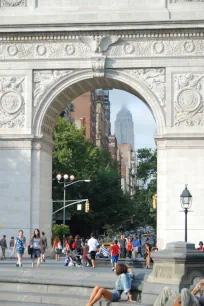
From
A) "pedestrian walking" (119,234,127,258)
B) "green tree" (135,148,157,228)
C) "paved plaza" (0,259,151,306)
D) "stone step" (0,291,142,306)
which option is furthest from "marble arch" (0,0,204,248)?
"green tree" (135,148,157,228)

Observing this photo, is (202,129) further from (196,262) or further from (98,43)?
(196,262)

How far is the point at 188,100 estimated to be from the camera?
41906 millimetres

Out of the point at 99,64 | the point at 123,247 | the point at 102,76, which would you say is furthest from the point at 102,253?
the point at 99,64

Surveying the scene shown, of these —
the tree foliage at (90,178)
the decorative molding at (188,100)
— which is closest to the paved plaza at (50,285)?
the decorative molding at (188,100)

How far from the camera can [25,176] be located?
141 ft

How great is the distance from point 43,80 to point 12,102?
182cm

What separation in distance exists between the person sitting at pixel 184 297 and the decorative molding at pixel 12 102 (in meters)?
25.1

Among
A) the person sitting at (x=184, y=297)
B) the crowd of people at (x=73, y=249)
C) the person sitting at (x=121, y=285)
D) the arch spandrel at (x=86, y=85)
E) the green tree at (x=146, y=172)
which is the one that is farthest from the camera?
the green tree at (x=146, y=172)

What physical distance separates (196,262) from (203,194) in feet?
70.1

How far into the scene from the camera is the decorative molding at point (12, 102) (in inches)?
1689

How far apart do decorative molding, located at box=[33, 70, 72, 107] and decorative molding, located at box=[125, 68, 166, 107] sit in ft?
11.1

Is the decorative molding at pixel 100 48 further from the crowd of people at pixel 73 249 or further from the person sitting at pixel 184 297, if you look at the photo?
the person sitting at pixel 184 297

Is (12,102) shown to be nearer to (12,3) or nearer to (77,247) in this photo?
(12,3)

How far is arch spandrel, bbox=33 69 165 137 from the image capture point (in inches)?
1658
